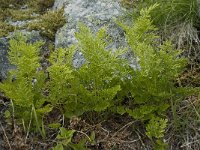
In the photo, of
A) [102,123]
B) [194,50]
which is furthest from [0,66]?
[194,50]

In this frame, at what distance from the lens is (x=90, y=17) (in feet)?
14.5

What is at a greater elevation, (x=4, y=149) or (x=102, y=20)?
(x=102, y=20)

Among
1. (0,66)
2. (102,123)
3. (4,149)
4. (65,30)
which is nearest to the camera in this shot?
(4,149)

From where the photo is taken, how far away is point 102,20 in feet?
14.4

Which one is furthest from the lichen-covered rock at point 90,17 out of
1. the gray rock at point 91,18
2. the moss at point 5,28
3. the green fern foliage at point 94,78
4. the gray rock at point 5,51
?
the green fern foliage at point 94,78

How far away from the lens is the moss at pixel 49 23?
14.2 feet

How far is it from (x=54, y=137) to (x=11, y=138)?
0.32 m

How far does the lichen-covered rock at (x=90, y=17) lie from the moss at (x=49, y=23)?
0.06 m

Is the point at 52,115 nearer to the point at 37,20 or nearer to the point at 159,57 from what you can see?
the point at 159,57

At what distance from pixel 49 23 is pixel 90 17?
1.38ft

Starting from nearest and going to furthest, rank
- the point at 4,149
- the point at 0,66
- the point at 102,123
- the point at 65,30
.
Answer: the point at 4,149, the point at 102,123, the point at 0,66, the point at 65,30

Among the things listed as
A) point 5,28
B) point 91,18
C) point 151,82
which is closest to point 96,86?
point 151,82

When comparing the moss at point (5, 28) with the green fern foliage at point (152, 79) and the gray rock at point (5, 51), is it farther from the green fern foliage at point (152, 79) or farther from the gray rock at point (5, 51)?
the green fern foliage at point (152, 79)

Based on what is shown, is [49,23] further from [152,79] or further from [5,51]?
[152,79]
